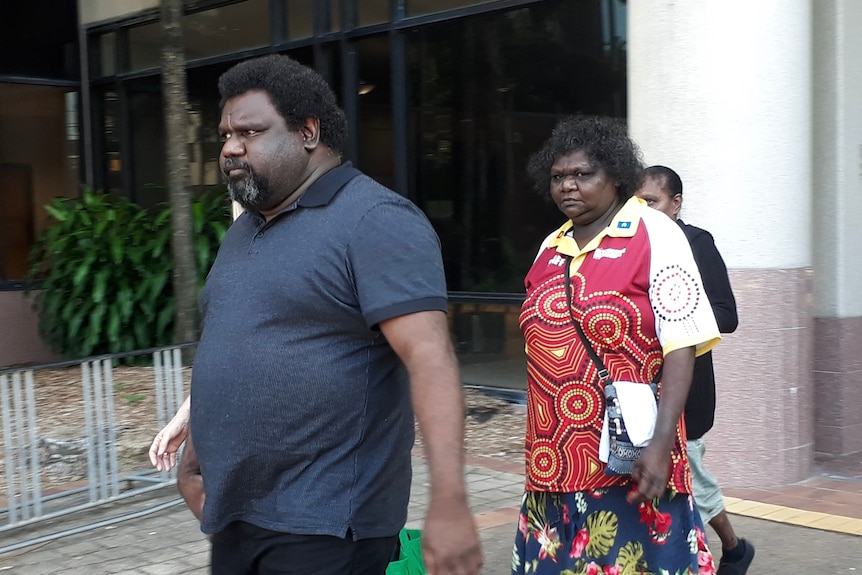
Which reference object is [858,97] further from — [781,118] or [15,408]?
[15,408]

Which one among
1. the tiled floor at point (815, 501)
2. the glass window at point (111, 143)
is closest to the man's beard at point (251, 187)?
the tiled floor at point (815, 501)

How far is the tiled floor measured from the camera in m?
5.65

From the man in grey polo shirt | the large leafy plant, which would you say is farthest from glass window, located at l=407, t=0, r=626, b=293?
the man in grey polo shirt

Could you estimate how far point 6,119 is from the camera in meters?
12.9

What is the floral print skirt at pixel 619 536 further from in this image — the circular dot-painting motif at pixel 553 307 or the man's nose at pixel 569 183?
the man's nose at pixel 569 183

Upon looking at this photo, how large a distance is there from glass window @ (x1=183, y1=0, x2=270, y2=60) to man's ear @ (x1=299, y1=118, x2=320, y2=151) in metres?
8.92

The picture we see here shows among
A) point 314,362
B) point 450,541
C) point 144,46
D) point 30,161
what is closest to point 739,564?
point 450,541

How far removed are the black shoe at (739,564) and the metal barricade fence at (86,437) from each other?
3.31 metres

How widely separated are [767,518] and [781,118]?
2354mm

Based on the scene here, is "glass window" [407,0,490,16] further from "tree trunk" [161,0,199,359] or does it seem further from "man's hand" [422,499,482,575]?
"man's hand" [422,499,482,575]

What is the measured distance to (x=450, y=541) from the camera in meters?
Result: 2.19

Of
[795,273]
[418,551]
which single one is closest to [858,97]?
[795,273]

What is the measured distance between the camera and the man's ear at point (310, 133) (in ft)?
8.41

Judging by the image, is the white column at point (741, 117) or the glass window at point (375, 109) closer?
the white column at point (741, 117)
